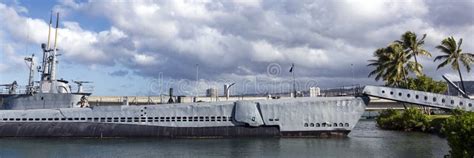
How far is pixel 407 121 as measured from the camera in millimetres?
44781

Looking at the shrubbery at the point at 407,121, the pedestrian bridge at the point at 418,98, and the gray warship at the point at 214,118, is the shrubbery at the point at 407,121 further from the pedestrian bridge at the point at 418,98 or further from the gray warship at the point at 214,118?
the gray warship at the point at 214,118

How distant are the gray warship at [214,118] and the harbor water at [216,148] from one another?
Result: 1.20m

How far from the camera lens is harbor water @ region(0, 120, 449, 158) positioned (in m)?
25.0

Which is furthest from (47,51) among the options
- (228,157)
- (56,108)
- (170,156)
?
(228,157)

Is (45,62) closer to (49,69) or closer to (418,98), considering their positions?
(49,69)

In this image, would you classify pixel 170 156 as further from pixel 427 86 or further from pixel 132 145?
pixel 427 86

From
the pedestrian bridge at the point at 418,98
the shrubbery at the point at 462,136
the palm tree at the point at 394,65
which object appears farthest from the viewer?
the palm tree at the point at 394,65

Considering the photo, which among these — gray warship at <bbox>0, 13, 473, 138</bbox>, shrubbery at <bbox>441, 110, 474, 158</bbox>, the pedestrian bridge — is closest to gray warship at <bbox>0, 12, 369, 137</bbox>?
gray warship at <bbox>0, 13, 473, 138</bbox>

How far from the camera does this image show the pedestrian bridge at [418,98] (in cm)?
3388

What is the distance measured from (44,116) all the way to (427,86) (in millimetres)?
42312

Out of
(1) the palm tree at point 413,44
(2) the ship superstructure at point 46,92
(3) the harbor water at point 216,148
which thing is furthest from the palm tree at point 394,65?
(2) the ship superstructure at point 46,92

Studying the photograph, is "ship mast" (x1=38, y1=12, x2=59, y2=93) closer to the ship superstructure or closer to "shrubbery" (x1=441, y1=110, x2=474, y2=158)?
the ship superstructure

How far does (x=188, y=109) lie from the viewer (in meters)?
35.1

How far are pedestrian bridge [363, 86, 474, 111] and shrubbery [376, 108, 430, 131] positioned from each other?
831 cm
